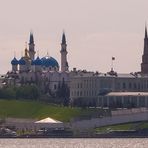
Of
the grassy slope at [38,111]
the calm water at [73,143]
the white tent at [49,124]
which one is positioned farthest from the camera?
the grassy slope at [38,111]

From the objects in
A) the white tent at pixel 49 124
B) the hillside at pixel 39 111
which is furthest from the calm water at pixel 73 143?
the hillside at pixel 39 111

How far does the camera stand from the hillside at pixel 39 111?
17688cm

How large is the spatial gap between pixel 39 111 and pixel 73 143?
36.1m

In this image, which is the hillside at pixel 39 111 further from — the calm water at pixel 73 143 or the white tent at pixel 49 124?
the calm water at pixel 73 143

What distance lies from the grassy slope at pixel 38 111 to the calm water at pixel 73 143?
2113cm

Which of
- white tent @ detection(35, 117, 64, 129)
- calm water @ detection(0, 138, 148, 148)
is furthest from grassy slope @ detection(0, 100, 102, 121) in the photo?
calm water @ detection(0, 138, 148, 148)

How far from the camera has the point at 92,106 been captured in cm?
19062

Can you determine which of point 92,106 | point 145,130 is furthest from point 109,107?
point 145,130

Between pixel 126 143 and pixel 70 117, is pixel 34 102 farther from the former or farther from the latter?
pixel 126 143

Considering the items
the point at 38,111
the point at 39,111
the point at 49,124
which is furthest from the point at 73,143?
the point at 39,111

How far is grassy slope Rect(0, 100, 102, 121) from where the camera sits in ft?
580

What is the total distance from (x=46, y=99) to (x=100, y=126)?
27030 millimetres

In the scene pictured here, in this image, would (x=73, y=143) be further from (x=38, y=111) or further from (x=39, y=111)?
(x=39, y=111)

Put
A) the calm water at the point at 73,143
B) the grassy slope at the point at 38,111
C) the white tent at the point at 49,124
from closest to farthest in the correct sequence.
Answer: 1. the calm water at the point at 73,143
2. the white tent at the point at 49,124
3. the grassy slope at the point at 38,111
